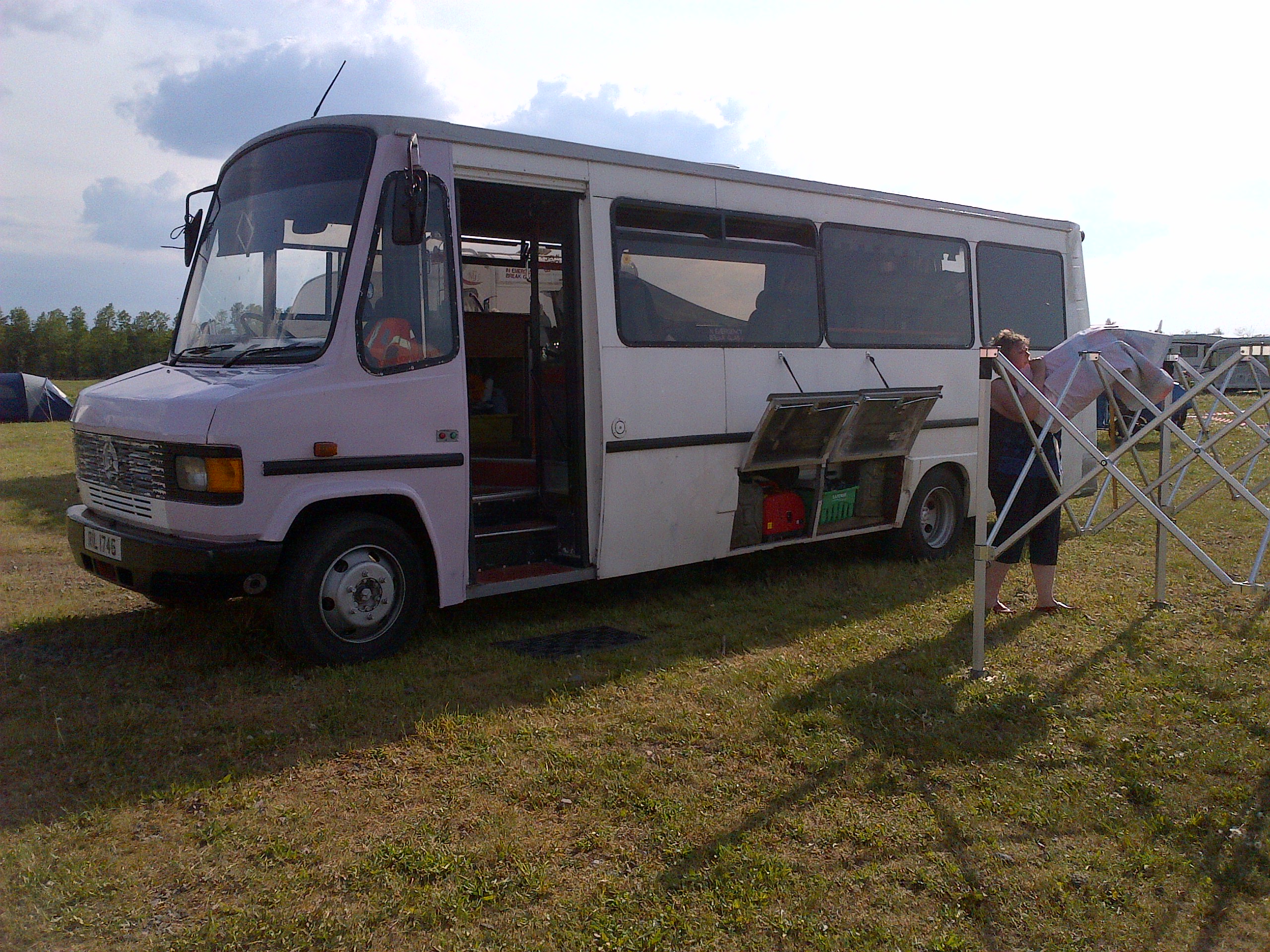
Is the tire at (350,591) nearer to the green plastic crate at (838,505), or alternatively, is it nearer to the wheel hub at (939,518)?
the green plastic crate at (838,505)

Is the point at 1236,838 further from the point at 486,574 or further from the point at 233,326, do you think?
the point at 233,326

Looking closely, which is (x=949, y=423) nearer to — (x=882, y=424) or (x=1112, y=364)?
(x=882, y=424)

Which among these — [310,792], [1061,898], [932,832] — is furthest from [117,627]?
[1061,898]

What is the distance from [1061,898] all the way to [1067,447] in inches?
296

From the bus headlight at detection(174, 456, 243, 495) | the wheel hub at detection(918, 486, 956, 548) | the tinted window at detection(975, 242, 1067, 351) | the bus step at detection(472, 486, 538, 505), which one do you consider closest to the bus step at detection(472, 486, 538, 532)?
the bus step at detection(472, 486, 538, 505)

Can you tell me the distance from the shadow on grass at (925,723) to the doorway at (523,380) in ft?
7.03

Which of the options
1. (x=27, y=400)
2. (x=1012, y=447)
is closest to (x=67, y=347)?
(x=27, y=400)

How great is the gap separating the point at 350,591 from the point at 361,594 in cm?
8

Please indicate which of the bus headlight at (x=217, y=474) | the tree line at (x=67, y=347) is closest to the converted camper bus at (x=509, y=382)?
the bus headlight at (x=217, y=474)

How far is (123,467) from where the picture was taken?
18.9 ft

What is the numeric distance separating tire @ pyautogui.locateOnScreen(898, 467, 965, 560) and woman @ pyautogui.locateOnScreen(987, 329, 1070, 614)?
1.85m

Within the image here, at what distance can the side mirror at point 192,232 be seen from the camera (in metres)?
6.83

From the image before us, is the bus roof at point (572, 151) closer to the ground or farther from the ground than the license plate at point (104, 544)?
farther from the ground

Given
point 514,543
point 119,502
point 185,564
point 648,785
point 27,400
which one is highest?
point 27,400
